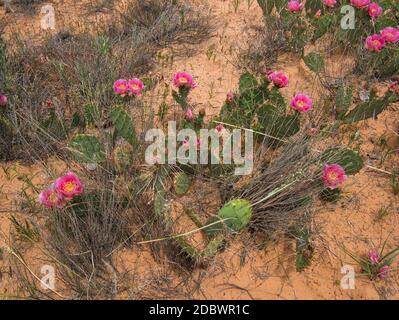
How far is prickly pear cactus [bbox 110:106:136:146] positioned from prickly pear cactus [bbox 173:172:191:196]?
28 centimetres

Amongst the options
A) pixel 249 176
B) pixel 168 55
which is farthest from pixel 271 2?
pixel 249 176

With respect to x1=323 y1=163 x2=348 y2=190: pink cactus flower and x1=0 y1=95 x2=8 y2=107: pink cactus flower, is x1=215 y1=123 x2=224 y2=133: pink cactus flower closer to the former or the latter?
x1=323 y1=163 x2=348 y2=190: pink cactus flower

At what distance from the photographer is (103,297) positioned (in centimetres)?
159

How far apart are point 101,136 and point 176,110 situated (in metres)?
0.50

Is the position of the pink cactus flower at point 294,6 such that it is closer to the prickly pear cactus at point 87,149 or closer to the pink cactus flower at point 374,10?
the pink cactus flower at point 374,10

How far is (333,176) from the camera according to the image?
1.77 meters

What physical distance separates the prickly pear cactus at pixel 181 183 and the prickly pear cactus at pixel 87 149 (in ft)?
1.12

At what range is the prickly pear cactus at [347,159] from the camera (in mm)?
1834

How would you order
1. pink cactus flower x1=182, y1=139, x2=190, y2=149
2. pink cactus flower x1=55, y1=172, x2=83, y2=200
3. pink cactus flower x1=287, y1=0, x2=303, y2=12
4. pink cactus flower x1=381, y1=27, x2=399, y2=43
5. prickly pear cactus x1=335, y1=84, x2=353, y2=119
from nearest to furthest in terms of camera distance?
pink cactus flower x1=55, y1=172, x2=83, y2=200 → pink cactus flower x1=182, y1=139, x2=190, y2=149 → prickly pear cactus x1=335, y1=84, x2=353, y2=119 → pink cactus flower x1=381, y1=27, x2=399, y2=43 → pink cactus flower x1=287, y1=0, x2=303, y2=12

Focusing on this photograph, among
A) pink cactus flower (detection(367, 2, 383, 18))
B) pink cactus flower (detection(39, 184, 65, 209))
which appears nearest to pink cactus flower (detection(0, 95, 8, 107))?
pink cactus flower (detection(39, 184, 65, 209))

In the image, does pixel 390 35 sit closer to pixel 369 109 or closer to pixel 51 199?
pixel 369 109

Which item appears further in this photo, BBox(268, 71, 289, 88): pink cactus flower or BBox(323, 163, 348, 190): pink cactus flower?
BBox(268, 71, 289, 88): pink cactus flower

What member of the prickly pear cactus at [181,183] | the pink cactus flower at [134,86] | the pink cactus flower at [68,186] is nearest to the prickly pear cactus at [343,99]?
the prickly pear cactus at [181,183]

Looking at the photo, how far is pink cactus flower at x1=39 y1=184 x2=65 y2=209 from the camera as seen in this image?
5.15ft
